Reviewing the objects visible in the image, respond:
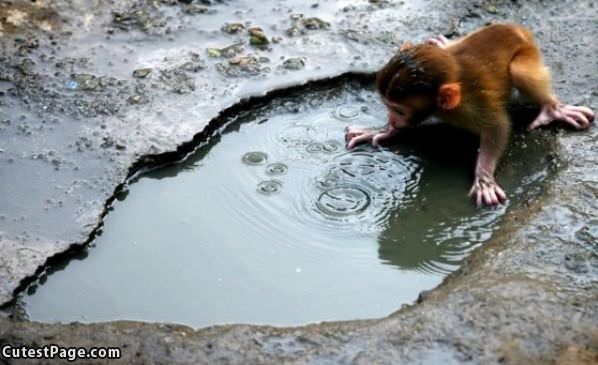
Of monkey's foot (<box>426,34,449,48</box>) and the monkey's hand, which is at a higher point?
monkey's foot (<box>426,34,449,48</box>)

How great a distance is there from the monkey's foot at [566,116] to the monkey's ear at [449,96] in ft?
2.46

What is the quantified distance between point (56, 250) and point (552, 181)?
9.01 ft

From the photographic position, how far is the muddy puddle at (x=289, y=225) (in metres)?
4.70

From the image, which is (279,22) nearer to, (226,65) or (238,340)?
(226,65)

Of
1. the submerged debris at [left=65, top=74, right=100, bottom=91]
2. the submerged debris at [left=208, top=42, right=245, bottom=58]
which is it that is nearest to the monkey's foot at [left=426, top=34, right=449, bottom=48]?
the submerged debris at [left=208, top=42, right=245, bottom=58]

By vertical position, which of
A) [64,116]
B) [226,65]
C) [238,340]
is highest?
[226,65]

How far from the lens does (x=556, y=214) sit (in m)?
5.00

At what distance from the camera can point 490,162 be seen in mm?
5547

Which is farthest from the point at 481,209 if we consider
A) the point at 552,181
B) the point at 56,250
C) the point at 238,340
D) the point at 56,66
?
the point at 56,66

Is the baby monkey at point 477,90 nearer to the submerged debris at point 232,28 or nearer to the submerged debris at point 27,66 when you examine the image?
the submerged debris at point 232,28

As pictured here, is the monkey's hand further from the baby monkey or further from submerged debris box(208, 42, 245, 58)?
submerged debris box(208, 42, 245, 58)

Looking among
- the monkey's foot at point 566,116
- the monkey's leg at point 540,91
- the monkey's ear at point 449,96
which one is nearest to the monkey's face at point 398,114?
the monkey's ear at point 449,96

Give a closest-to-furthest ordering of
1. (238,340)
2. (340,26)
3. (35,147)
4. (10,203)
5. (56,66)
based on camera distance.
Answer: (238,340) < (10,203) < (35,147) < (56,66) < (340,26)

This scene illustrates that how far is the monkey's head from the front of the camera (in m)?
5.39
